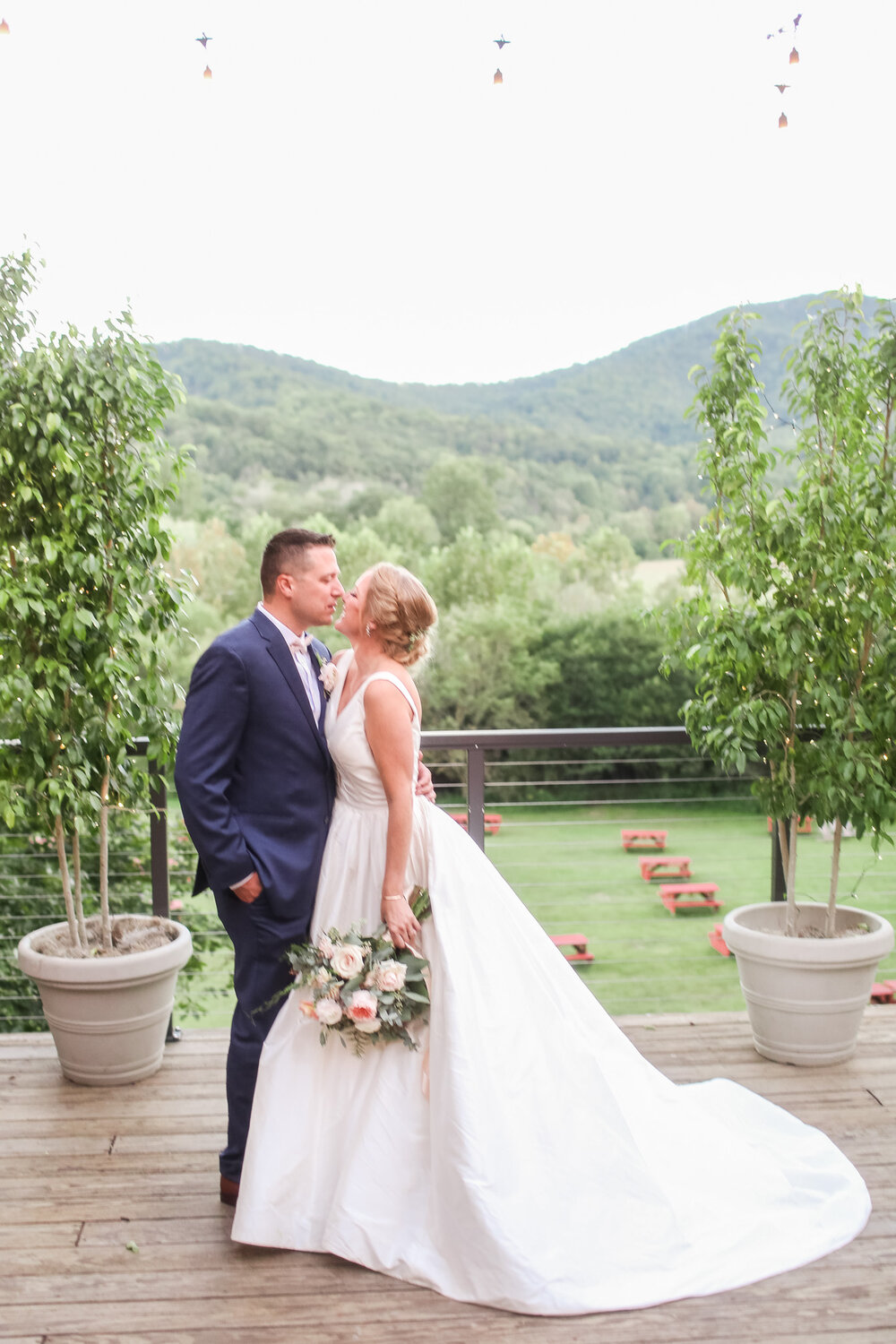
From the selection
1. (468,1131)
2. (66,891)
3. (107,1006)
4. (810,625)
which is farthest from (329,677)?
(810,625)

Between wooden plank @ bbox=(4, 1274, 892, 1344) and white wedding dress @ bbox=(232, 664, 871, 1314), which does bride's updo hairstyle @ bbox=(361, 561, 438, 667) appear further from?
wooden plank @ bbox=(4, 1274, 892, 1344)

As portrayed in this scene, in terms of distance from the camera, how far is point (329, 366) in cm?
2173

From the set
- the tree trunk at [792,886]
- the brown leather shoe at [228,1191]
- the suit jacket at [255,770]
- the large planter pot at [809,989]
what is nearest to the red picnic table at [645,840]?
the tree trunk at [792,886]

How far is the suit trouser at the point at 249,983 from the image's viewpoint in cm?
245

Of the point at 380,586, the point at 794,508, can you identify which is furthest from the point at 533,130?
the point at 380,586

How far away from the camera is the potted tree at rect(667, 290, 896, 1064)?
3.26 m

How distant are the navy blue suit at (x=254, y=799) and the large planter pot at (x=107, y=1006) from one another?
75 centimetres

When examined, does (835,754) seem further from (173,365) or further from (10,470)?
(173,365)

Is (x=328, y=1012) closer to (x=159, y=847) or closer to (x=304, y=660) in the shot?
(x=304, y=660)

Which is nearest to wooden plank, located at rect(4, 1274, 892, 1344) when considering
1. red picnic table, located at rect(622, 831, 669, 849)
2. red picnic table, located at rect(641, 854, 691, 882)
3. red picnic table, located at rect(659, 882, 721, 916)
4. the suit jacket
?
the suit jacket

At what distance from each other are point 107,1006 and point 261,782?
1.18 m

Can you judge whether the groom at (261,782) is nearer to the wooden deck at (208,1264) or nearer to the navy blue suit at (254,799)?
the navy blue suit at (254,799)

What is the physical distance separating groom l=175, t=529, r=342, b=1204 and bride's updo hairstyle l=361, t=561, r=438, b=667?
0.18 m

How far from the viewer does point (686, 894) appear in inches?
674
